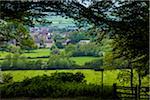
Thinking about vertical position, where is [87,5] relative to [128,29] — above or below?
above

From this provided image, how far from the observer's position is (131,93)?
6.14 m

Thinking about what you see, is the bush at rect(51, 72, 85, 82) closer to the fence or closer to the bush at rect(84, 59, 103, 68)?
the bush at rect(84, 59, 103, 68)

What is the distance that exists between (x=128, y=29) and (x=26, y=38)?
7.04ft

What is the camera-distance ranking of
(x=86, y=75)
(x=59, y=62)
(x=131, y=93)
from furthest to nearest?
(x=86, y=75) → (x=59, y=62) → (x=131, y=93)

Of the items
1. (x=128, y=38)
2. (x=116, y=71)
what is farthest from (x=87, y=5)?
(x=116, y=71)

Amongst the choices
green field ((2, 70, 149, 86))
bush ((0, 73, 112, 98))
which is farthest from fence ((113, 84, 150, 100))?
green field ((2, 70, 149, 86))

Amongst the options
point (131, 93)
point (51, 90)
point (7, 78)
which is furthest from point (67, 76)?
point (131, 93)

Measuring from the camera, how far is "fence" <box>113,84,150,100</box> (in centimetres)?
574

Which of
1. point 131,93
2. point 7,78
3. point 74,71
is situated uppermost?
point 74,71

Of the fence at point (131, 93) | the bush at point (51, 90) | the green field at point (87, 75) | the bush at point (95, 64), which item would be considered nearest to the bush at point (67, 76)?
the green field at point (87, 75)

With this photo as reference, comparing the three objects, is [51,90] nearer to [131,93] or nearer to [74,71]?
[74,71]

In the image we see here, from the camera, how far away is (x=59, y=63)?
702cm

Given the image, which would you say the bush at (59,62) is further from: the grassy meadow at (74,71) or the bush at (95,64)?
the bush at (95,64)

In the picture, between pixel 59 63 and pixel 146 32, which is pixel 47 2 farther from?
pixel 59 63
